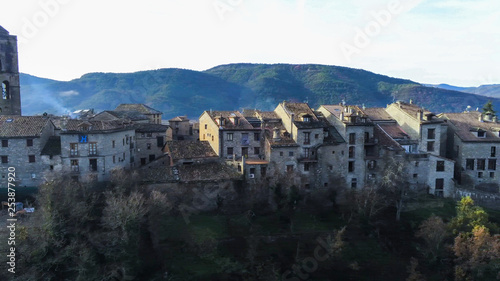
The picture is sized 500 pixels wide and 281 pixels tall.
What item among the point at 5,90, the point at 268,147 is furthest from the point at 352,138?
the point at 5,90

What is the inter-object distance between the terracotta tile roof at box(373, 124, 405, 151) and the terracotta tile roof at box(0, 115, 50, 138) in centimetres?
4514

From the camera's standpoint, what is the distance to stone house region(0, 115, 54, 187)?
47.2 m

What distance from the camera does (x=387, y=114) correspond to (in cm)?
6694

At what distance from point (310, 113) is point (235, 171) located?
1464 cm

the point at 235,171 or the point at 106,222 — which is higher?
the point at 235,171

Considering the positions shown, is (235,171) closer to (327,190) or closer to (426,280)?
(327,190)

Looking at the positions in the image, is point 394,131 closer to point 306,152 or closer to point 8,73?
point 306,152

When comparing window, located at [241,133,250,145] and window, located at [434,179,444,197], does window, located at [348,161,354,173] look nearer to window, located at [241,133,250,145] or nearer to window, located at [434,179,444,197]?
window, located at [434,179,444,197]

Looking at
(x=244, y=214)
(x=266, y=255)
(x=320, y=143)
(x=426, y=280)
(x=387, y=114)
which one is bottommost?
(x=426, y=280)

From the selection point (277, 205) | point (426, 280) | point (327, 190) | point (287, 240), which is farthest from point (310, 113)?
point (426, 280)

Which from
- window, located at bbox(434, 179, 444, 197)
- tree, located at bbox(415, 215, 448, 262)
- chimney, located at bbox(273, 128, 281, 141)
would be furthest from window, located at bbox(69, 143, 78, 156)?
window, located at bbox(434, 179, 444, 197)

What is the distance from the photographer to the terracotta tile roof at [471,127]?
62344 mm

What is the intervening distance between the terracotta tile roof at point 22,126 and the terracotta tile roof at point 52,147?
2.04 m

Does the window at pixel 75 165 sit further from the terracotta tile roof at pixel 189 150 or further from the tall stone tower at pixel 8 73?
the tall stone tower at pixel 8 73
